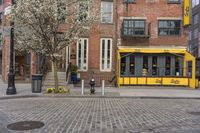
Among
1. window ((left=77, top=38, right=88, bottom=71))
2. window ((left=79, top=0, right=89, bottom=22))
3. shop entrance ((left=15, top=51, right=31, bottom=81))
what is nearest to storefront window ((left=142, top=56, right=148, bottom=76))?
window ((left=77, top=38, right=88, bottom=71))

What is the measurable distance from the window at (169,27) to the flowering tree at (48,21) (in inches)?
395

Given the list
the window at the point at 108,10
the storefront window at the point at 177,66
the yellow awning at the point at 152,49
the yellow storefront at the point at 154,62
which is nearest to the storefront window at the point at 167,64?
the yellow storefront at the point at 154,62

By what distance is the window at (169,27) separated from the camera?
2471cm

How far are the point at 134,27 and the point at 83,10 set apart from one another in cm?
915

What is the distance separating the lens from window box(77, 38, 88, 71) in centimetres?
2402

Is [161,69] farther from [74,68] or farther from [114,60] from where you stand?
[74,68]

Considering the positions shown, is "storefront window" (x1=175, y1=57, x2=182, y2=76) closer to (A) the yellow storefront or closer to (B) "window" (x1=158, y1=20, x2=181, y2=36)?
(A) the yellow storefront

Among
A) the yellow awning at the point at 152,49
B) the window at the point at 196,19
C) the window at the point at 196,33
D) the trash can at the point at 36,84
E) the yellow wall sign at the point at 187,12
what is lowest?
the trash can at the point at 36,84

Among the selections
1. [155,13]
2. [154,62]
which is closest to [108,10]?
[155,13]

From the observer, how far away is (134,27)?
24438 mm

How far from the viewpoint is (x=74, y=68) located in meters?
23.2

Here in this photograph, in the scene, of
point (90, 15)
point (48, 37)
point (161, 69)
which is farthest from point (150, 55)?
point (48, 37)

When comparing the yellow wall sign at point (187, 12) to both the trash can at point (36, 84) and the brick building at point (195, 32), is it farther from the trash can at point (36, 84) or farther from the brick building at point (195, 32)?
the brick building at point (195, 32)

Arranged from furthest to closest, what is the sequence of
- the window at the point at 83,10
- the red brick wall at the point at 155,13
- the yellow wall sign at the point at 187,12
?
1. the red brick wall at the point at 155,13
2. the yellow wall sign at the point at 187,12
3. the window at the point at 83,10
